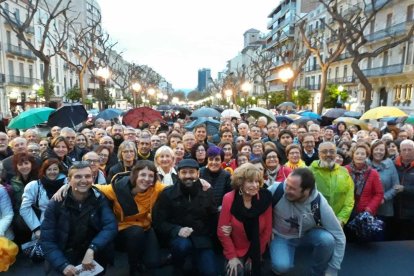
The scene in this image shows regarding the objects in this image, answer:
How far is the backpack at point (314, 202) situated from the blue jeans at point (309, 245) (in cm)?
16

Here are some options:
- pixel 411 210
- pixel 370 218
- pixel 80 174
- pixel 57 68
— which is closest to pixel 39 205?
pixel 80 174

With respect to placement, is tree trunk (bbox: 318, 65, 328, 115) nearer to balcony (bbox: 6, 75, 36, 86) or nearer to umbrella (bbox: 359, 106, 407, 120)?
umbrella (bbox: 359, 106, 407, 120)

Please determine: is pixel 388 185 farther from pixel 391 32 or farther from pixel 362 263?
pixel 391 32

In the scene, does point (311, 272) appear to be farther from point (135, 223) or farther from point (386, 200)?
point (135, 223)

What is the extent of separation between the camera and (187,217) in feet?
12.6

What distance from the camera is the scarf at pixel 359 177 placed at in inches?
181

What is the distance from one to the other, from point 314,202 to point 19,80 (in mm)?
43974

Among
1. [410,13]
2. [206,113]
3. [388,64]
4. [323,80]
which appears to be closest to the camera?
[206,113]

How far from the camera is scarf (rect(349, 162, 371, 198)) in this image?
15.1ft

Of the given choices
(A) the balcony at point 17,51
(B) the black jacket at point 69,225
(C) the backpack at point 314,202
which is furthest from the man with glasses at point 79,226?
(A) the balcony at point 17,51

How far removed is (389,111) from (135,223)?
29.8 feet

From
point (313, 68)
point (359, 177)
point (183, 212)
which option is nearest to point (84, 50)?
point (183, 212)

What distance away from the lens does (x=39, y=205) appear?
4016mm

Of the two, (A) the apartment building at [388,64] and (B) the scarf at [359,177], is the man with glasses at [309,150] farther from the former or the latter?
(A) the apartment building at [388,64]
